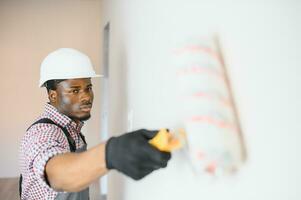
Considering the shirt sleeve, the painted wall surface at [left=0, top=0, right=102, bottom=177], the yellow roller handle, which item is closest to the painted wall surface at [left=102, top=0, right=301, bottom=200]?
the yellow roller handle

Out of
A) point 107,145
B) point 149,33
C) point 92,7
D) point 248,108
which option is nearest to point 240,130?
point 248,108

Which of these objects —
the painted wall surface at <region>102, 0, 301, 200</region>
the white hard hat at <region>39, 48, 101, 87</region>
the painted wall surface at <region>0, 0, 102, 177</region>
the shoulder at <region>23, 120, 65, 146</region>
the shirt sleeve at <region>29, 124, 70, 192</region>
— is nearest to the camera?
the painted wall surface at <region>102, 0, 301, 200</region>

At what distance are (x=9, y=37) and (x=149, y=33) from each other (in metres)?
3.96

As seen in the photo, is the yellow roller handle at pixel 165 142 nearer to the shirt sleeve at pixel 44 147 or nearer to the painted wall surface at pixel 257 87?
the painted wall surface at pixel 257 87

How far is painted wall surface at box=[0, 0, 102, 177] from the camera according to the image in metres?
4.55

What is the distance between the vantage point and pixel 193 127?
0.64m

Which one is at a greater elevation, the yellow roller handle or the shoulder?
the yellow roller handle

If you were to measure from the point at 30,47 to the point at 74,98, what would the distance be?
3.54 m

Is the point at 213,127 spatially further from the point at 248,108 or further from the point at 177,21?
the point at 177,21

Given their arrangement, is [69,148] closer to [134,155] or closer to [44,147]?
[44,147]

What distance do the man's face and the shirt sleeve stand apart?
0.62ft

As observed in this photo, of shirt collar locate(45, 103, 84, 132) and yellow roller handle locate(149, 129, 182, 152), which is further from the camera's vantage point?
shirt collar locate(45, 103, 84, 132)

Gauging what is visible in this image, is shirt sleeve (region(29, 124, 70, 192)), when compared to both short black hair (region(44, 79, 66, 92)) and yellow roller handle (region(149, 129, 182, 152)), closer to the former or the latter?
short black hair (region(44, 79, 66, 92))

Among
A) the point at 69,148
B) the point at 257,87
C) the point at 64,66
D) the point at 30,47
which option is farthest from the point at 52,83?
the point at 30,47
